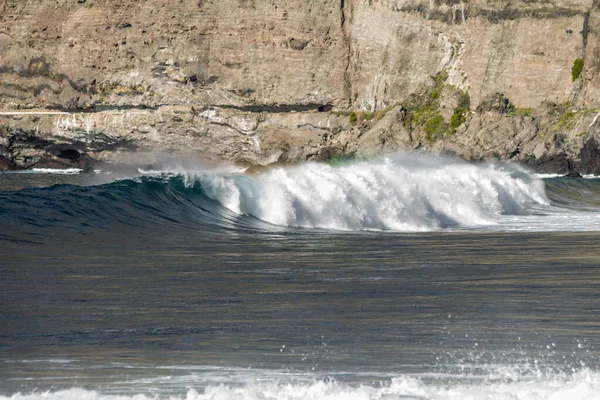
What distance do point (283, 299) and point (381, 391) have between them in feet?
10.4

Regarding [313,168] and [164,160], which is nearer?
[313,168]

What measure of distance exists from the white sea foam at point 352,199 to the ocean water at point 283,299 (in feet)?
0.20

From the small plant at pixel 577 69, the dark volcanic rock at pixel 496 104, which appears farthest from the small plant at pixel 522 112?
the small plant at pixel 577 69

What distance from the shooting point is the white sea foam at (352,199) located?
17531mm

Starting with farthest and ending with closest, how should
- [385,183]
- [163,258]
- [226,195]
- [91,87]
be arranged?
[91,87], [385,183], [226,195], [163,258]

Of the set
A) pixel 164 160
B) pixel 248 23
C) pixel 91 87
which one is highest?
pixel 248 23

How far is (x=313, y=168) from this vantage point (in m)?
20.0

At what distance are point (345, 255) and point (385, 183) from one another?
729 centimetres

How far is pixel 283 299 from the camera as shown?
29.5ft

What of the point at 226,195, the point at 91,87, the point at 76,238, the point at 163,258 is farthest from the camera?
the point at 91,87

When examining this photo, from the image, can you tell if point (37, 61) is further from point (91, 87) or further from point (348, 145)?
point (348, 145)

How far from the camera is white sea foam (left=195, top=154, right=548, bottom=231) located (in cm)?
1753

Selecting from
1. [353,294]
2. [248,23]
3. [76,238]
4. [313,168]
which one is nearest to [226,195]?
[313,168]

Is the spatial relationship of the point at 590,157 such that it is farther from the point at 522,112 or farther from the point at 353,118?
the point at 353,118
